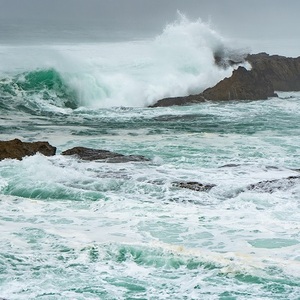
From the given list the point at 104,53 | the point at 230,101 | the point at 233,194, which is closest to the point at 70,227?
the point at 233,194

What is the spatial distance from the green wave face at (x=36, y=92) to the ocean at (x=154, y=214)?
4106mm

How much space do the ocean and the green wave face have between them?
13.5 ft

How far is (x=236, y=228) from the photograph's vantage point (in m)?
7.88

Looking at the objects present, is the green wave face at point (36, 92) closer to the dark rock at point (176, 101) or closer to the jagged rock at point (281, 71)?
the dark rock at point (176, 101)

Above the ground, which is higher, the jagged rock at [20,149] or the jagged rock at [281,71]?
the jagged rock at [281,71]

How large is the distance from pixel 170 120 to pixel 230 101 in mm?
6679

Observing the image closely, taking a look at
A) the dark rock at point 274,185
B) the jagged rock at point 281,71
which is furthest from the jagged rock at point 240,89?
the dark rock at point 274,185

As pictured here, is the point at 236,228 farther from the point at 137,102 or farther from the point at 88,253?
the point at 137,102

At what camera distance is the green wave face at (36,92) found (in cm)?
2434

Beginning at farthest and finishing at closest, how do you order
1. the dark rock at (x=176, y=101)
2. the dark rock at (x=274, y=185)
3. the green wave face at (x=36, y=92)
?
1. the dark rock at (x=176, y=101)
2. the green wave face at (x=36, y=92)
3. the dark rock at (x=274, y=185)

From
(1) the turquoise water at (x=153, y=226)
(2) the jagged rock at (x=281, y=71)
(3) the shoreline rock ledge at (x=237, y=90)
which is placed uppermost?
(2) the jagged rock at (x=281, y=71)

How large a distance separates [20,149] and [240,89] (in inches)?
662

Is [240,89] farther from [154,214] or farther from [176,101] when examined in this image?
[154,214]

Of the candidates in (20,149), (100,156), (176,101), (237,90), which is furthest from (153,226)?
(237,90)
